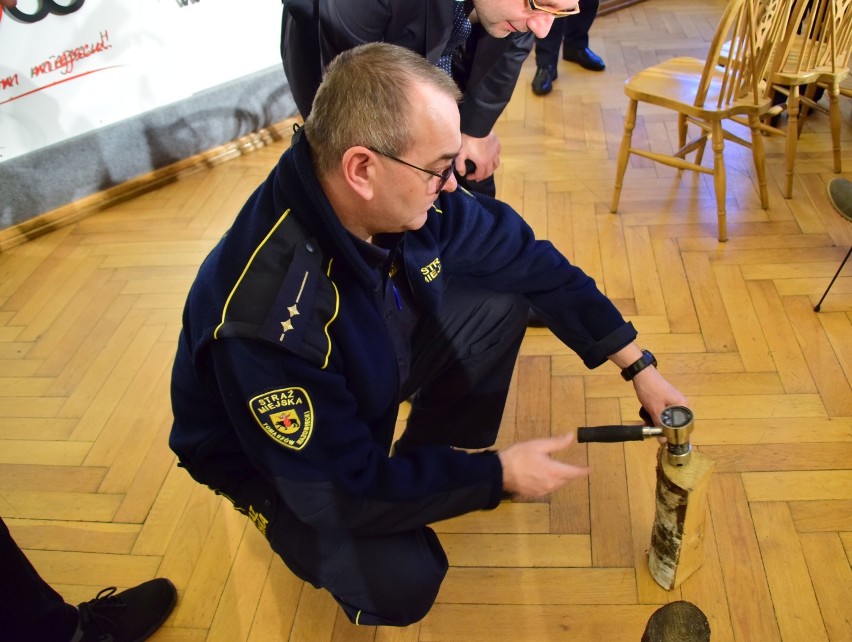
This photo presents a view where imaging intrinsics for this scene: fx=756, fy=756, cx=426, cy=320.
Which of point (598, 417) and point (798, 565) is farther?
point (598, 417)

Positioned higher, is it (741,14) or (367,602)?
(741,14)

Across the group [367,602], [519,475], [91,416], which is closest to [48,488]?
[91,416]

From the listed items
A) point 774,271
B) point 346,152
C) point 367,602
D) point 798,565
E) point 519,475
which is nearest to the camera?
point 346,152

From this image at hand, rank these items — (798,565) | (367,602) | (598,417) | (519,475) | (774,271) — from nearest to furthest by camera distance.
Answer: (519,475)
(367,602)
(798,565)
(598,417)
(774,271)

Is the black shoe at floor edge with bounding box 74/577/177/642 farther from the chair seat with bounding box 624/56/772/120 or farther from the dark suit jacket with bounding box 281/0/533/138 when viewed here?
the chair seat with bounding box 624/56/772/120

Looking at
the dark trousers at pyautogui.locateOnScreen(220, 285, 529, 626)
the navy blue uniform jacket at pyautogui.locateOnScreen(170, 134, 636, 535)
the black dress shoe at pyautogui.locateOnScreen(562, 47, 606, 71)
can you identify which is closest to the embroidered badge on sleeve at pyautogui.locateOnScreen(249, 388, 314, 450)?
the navy blue uniform jacket at pyautogui.locateOnScreen(170, 134, 636, 535)

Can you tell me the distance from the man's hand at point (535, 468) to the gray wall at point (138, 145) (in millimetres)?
2607

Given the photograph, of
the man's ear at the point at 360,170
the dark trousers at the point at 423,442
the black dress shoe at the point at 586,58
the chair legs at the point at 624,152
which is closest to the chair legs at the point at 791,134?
the chair legs at the point at 624,152

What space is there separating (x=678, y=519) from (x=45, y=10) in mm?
2899

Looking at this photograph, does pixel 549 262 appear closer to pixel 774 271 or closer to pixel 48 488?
pixel 774 271

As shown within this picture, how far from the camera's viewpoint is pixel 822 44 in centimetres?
271

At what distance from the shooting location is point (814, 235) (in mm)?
2680

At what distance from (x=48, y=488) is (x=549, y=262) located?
153 centimetres

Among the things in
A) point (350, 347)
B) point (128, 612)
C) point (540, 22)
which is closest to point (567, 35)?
point (540, 22)
